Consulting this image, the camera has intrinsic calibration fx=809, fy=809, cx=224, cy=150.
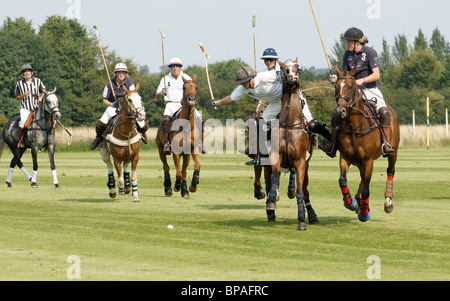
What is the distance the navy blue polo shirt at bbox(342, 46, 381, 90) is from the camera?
13.8 m

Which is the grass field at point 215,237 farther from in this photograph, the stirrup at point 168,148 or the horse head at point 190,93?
the horse head at point 190,93

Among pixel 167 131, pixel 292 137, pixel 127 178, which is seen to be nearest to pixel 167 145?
pixel 167 131

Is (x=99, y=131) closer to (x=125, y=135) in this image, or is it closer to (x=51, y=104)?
(x=125, y=135)

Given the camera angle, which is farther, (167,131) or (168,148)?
(167,131)

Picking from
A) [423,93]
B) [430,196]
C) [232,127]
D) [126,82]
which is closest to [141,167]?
[126,82]

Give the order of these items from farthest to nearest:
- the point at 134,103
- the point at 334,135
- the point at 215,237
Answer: the point at 134,103, the point at 334,135, the point at 215,237

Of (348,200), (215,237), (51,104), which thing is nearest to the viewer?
(215,237)

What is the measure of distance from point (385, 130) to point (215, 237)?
3.59 meters

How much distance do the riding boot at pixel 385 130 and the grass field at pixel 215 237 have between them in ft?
3.95

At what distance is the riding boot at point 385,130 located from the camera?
43.6 ft

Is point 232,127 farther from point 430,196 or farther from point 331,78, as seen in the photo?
point 331,78

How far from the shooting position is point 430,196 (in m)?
18.1

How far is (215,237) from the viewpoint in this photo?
1190 cm
